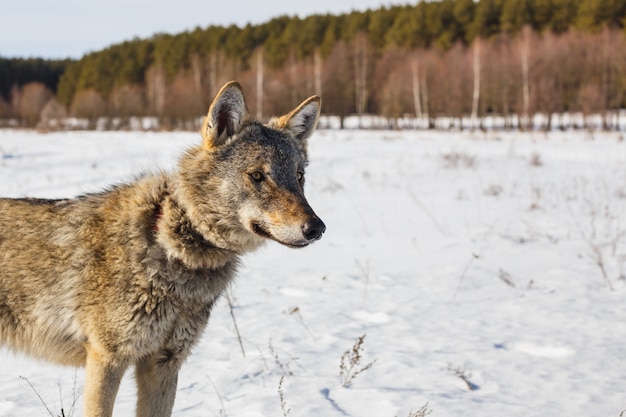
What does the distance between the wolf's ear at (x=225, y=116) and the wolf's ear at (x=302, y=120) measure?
388mm

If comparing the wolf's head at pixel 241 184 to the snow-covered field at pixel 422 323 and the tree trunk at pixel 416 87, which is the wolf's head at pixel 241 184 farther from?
the tree trunk at pixel 416 87

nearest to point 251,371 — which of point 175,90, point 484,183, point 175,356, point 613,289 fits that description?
point 175,356

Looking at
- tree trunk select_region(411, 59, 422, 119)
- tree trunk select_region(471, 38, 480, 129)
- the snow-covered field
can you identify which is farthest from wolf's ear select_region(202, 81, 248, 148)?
tree trunk select_region(411, 59, 422, 119)

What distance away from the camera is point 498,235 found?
818 centimetres

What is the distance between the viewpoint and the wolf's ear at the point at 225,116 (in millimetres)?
3115

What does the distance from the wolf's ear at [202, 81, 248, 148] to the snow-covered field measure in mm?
677

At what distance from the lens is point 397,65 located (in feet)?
150

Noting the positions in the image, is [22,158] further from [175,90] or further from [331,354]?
[175,90]

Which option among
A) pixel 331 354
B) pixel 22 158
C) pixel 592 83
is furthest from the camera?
pixel 592 83

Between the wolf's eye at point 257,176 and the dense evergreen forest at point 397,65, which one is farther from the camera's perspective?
the dense evergreen forest at point 397,65

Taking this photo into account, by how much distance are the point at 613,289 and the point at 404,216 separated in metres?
4.57

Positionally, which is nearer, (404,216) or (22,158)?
(404,216)

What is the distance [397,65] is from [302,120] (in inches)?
1738

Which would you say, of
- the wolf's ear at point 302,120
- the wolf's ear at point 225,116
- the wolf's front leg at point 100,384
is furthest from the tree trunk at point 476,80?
the wolf's front leg at point 100,384
